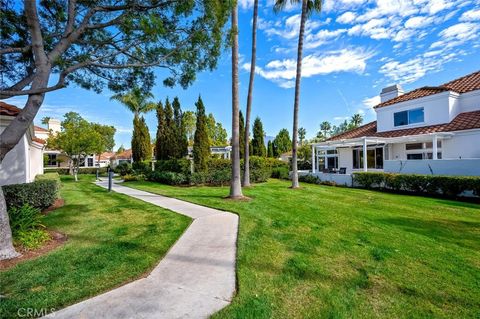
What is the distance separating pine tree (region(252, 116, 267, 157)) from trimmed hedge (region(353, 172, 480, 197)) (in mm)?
12575

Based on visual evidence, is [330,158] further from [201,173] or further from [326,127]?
[326,127]

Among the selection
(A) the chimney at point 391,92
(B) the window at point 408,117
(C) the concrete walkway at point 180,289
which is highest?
(A) the chimney at point 391,92

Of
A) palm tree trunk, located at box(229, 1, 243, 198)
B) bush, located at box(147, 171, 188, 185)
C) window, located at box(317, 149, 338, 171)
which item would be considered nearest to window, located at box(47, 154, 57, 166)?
bush, located at box(147, 171, 188, 185)

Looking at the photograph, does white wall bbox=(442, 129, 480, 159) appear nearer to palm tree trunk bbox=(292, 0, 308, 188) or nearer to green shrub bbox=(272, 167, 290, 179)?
palm tree trunk bbox=(292, 0, 308, 188)

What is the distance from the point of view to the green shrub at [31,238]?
5.22 meters

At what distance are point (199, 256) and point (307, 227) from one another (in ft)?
10.0

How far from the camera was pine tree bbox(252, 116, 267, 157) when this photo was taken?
92.1ft

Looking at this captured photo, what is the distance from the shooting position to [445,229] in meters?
6.64

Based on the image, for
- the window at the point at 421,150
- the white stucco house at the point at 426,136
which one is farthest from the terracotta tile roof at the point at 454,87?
the window at the point at 421,150

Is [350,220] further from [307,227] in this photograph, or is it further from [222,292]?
[222,292]

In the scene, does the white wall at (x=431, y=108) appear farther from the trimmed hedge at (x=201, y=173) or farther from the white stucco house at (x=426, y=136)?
the trimmed hedge at (x=201, y=173)

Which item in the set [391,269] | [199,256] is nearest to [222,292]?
[199,256]

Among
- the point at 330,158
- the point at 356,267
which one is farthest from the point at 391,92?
the point at 356,267

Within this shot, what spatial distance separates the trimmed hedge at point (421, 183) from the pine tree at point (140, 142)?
20707mm
